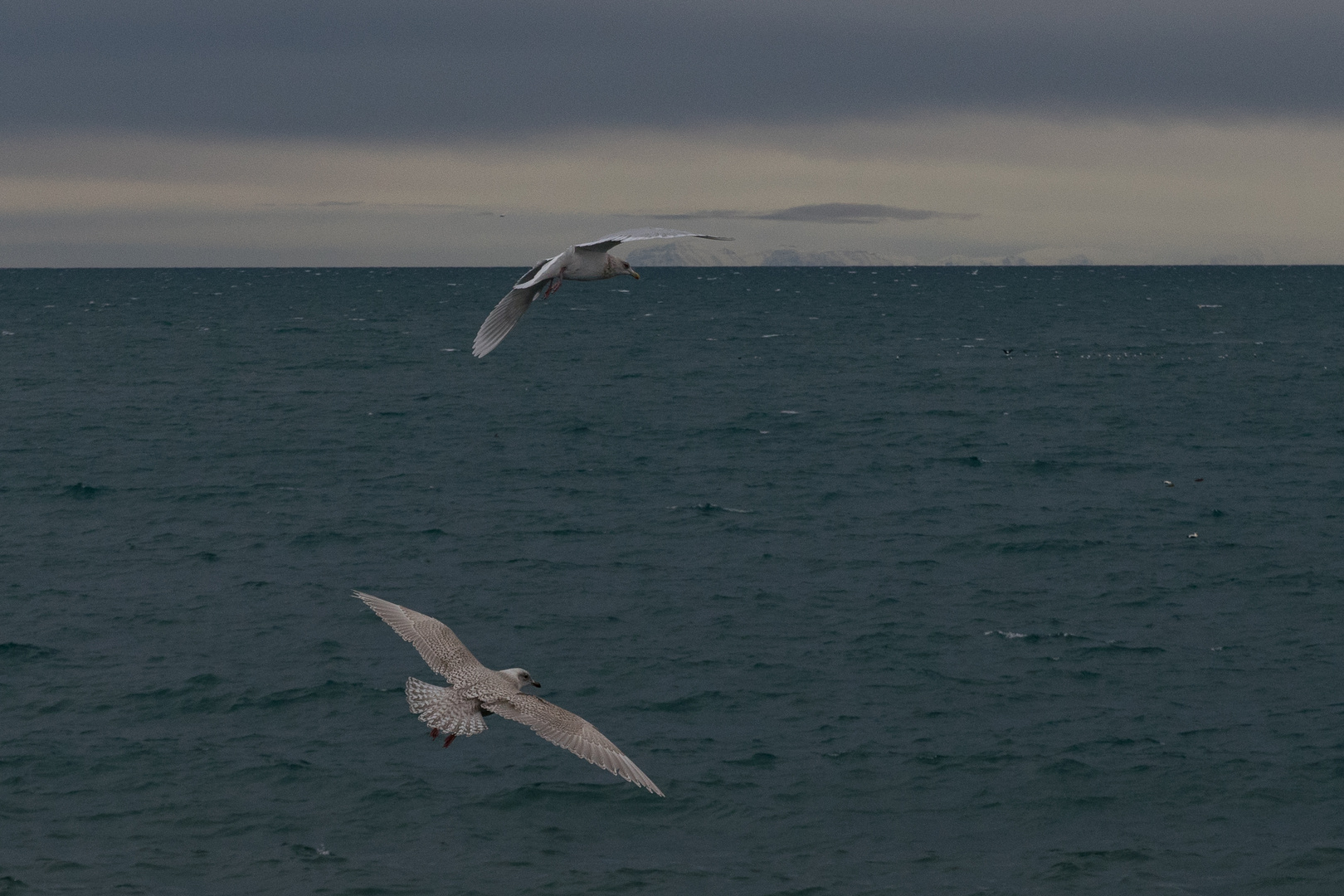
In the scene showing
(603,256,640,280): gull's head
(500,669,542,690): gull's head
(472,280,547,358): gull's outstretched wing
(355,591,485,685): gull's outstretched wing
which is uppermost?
(603,256,640,280): gull's head

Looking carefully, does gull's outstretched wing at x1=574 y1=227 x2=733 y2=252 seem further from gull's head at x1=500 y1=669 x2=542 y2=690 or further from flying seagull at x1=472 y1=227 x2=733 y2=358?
gull's head at x1=500 y1=669 x2=542 y2=690

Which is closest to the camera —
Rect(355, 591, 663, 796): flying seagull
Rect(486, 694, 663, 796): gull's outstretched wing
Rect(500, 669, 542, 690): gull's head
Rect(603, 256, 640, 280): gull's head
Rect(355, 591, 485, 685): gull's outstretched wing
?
Rect(486, 694, 663, 796): gull's outstretched wing

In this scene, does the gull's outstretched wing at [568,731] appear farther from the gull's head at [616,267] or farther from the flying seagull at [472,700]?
the gull's head at [616,267]

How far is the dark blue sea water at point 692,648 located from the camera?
28.1 meters

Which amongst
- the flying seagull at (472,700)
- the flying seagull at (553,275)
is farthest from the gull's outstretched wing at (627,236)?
the flying seagull at (472,700)

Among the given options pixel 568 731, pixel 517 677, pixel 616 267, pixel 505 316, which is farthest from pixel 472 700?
pixel 616 267

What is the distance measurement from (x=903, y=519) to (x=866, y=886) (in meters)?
27.6

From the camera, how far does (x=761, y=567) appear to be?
46.1 m

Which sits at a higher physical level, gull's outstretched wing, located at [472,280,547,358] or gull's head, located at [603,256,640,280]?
gull's head, located at [603,256,640,280]

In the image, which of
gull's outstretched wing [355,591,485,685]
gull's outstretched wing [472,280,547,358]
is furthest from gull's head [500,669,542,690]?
gull's outstretched wing [472,280,547,358]

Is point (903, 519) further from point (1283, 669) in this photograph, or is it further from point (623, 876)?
point (623, 876)

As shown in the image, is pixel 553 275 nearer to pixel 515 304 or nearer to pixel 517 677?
pixel 515 304

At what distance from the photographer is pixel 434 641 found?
1917 centimetres

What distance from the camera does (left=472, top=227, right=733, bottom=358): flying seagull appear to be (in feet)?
51.3
